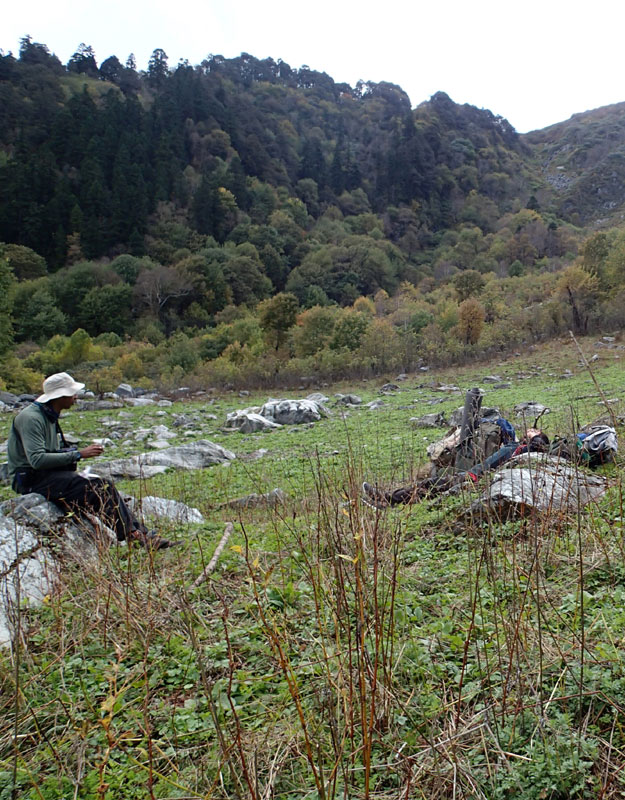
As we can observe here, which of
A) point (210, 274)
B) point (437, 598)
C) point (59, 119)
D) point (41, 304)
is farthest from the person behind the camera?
point (59, 119)

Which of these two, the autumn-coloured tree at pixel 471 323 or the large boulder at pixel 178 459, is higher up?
the autumn-coloured tree at pixel 471 323

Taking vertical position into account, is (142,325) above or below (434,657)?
above

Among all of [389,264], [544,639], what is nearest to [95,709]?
[544,639]

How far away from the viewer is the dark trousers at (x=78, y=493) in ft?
13.2

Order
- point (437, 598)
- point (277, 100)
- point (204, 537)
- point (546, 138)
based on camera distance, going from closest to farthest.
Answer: point (437, 598), point (204, 537), point (277, 100), point (546, 138)

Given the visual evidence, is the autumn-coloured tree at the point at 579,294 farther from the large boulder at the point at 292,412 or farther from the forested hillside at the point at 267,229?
the large boulder at the point at 292,412

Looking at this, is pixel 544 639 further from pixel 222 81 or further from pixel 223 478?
pixel 222 81

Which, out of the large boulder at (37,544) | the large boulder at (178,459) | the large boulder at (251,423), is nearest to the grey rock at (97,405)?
the large boulder at (251,423)

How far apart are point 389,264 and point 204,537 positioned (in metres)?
64.0

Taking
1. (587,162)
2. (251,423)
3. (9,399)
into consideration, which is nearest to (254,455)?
(251,423)

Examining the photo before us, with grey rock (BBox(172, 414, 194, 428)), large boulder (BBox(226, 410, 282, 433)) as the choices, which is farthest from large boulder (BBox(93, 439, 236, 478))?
grey rock (BBox(172, 414, 194, 428))

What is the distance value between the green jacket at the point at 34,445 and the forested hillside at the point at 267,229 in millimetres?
19737

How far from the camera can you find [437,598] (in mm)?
2695

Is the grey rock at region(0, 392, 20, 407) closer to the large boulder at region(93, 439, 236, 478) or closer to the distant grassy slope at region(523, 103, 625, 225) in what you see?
the large boulder at region(93, 439, 236, 478)
